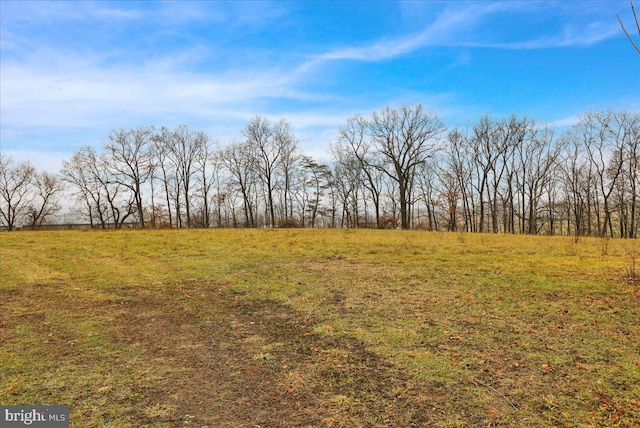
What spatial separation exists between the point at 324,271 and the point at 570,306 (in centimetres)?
556

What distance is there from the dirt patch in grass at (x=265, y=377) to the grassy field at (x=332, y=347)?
19 millimetres

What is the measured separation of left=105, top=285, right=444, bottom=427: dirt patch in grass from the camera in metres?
3.01

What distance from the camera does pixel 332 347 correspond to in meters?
4.53

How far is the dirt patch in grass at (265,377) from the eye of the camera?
119 inches

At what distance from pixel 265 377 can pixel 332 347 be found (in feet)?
3.51

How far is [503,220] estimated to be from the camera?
4375 centimetres

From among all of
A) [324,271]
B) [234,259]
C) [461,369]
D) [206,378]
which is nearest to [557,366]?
[461,369]

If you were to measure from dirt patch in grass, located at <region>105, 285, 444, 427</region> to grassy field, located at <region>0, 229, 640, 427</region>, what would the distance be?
19 mm

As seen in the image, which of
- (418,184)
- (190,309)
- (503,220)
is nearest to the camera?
(190,309)

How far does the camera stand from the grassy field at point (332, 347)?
3.08 meters

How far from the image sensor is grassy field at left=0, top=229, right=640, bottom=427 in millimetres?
3076

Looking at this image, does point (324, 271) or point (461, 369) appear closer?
point (461, 369)

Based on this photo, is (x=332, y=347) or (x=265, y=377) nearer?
(x=265, y=377)

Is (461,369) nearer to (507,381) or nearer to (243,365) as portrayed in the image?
(507,381)
